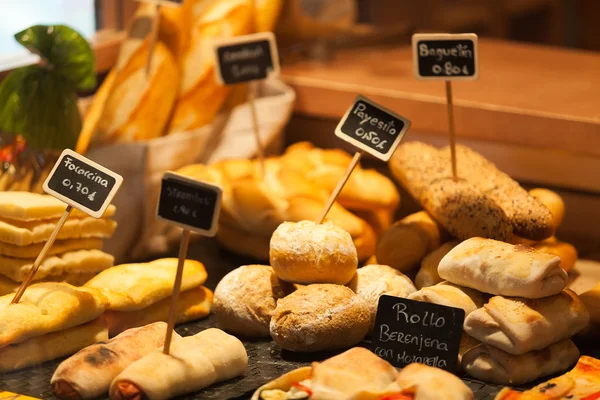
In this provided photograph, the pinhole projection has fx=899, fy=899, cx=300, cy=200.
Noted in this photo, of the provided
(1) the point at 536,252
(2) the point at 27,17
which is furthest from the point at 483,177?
(2) the point at 27,17

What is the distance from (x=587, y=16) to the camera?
219 inches

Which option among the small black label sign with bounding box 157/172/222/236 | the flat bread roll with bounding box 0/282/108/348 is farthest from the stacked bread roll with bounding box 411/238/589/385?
the flat bread roll with bounding box 0/282/108/348

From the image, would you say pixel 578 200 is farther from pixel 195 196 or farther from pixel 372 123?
pixel 195 196

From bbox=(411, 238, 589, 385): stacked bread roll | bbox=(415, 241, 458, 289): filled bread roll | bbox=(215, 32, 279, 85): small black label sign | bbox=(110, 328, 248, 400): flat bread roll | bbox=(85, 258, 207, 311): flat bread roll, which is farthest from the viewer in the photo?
bbox=(215, 32, 279, 85): small black label sign

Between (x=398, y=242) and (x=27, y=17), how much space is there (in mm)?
1302

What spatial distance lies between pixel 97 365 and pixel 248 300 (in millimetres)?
385

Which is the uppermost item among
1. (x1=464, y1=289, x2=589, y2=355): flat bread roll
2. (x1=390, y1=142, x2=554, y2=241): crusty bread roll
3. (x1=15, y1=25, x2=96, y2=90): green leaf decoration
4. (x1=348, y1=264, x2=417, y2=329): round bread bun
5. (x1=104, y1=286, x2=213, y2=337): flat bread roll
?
(x1=15, y1=25, x2=96, y2=90): green leaf decoration

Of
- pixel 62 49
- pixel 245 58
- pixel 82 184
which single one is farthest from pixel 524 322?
pixel 62 49

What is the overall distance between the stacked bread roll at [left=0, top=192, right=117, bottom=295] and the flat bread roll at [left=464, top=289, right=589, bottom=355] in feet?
2.86

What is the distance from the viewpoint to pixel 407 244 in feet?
6.87

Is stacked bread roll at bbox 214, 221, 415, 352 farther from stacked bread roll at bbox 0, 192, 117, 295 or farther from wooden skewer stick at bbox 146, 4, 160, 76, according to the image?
wooden skewer stick at bbox 146, 4, 160, 76

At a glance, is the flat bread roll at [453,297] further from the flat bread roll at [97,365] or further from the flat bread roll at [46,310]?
the flat bread roll at [46,310]

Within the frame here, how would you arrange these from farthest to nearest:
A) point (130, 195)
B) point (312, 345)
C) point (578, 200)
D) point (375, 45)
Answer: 1. point (375, 45)
2. point (578, 200)
3. point (130, 195)
4. point (312, 345)

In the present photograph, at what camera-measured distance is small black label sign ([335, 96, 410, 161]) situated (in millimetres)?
1959
